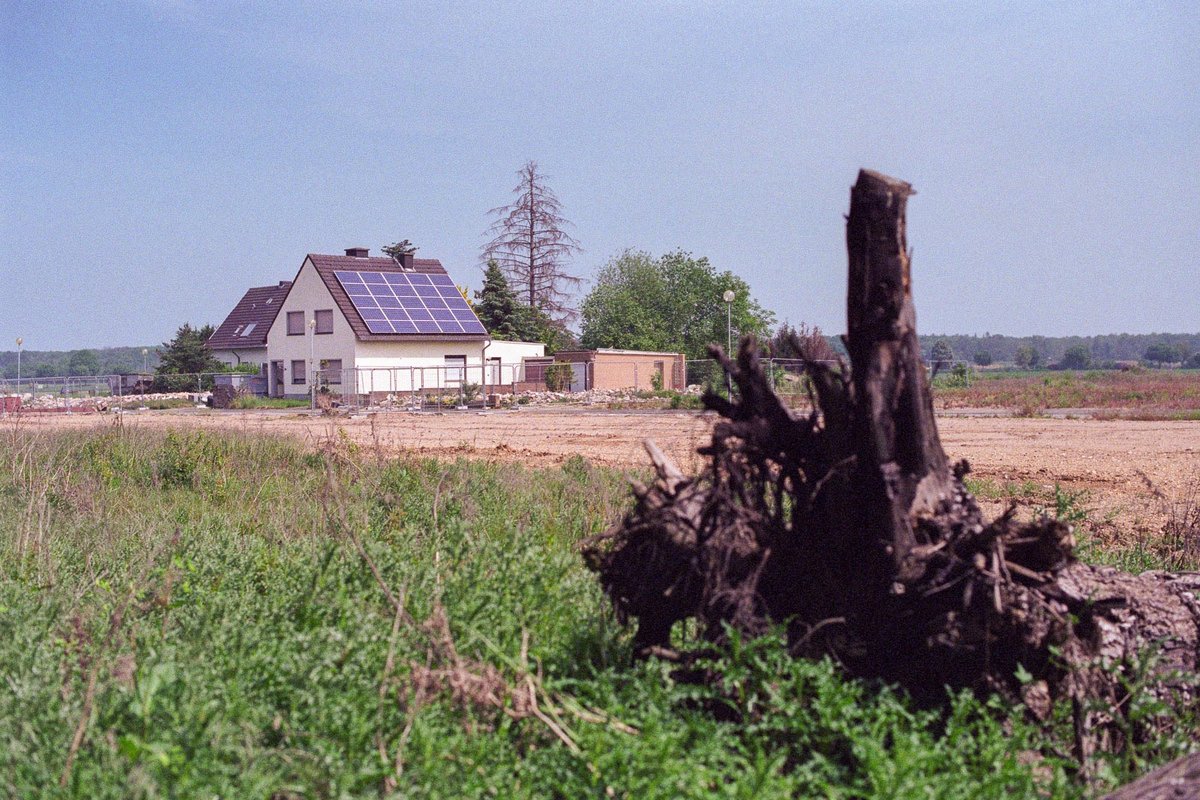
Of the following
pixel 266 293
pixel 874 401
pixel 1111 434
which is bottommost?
pixel 1111 434

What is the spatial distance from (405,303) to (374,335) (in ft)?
9.49

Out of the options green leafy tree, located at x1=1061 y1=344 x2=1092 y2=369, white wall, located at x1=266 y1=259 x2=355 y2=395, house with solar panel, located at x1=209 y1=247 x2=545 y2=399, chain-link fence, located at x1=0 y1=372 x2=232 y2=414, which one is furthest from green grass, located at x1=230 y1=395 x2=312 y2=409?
green leafy tree, located at x1=1061 y1=344 x2=1092 y2=369

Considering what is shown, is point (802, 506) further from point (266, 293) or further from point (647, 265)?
point (647, 265)

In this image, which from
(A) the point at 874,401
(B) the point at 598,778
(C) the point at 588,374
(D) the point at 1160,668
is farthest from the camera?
(C) the point at 588,374

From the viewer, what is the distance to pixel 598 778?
327 cm

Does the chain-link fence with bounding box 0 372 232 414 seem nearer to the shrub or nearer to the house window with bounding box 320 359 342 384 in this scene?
the house window with bounding box 320 359 342 384

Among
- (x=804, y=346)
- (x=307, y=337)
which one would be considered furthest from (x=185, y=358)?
(x=804, y=346)

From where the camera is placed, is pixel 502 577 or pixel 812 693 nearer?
pixel 812 693

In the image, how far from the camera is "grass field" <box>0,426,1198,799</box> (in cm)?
314

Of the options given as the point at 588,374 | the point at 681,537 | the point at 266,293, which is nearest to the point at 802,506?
the point at 681,537

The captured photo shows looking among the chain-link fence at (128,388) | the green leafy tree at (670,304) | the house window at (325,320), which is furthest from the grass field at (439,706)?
the green leafy tree at (670,304)

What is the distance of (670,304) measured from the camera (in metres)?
90.6

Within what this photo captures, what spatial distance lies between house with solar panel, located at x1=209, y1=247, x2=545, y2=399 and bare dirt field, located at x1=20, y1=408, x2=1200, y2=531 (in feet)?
74.3

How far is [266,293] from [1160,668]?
70.4 meters
